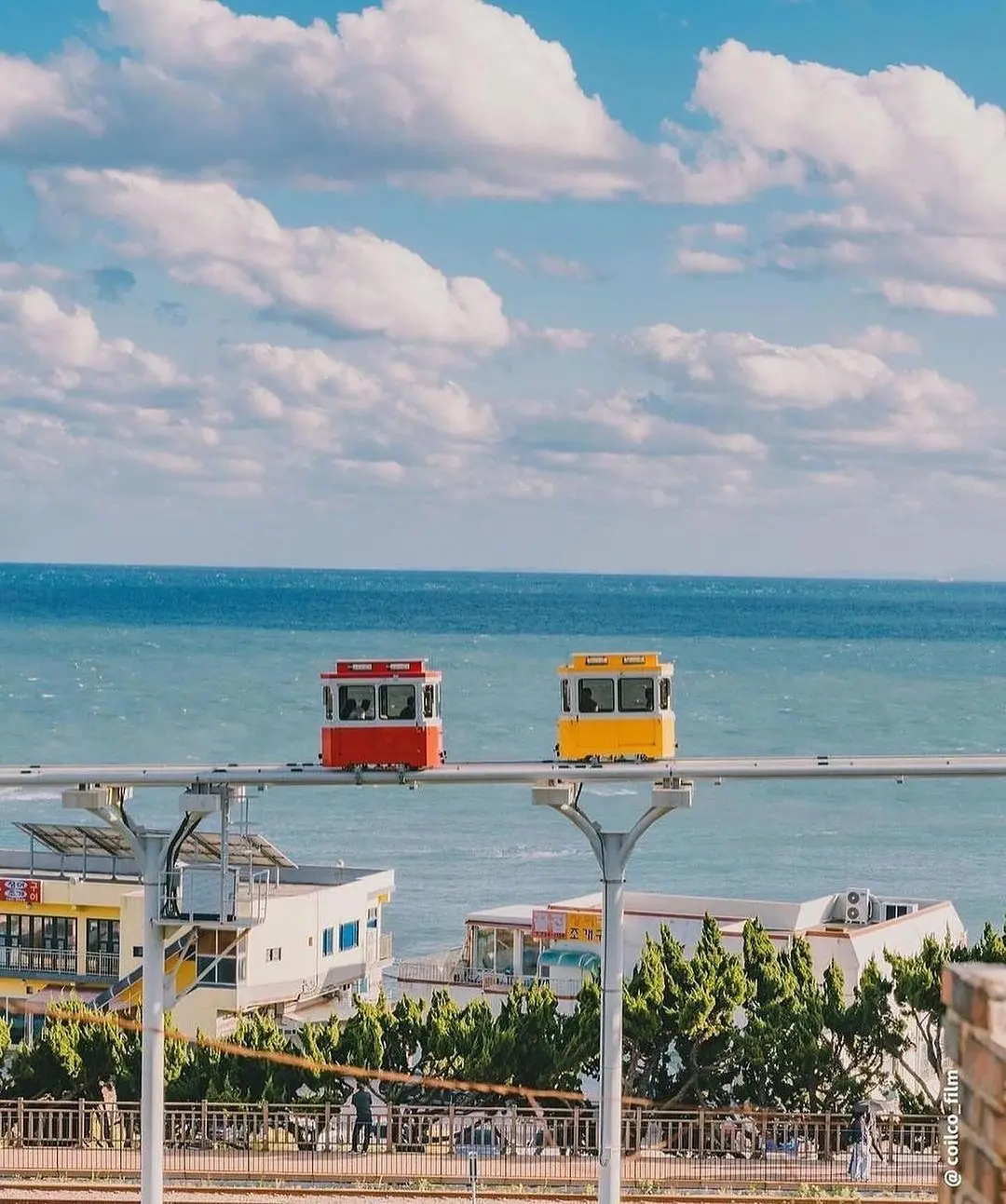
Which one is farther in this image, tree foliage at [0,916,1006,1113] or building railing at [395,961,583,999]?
building railing at [395,961,583,999]

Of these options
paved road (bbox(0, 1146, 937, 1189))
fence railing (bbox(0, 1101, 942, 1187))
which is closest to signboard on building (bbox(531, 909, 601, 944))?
fence railing (bbox(0, 1101, 942, 1187))

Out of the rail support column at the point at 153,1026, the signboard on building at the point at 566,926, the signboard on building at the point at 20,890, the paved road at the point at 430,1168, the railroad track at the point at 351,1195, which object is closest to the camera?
the rail support column at the point at 153,1026

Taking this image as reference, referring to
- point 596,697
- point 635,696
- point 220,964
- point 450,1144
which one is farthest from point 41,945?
point 635,696

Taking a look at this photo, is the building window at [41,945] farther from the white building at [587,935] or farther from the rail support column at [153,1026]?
the rail support column at [153,1026]

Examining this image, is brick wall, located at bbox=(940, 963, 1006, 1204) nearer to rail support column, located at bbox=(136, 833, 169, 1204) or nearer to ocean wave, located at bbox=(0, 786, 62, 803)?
rail support column, located at bbox=(136, 833, 169, 1204)

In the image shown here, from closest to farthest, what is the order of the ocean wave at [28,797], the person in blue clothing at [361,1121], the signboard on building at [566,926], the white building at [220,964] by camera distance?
the person in blue clothing at [361,1121]
the white building at [220,964]
the signboard on building at [566,926]
the ocean wave at [28,797]

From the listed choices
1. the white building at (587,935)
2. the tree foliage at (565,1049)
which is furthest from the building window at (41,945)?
the tree foliage at (565,1049)

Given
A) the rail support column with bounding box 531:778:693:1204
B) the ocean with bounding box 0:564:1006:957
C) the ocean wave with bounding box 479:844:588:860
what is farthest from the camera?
the ocean wave with bounding box 479:844:588:860
